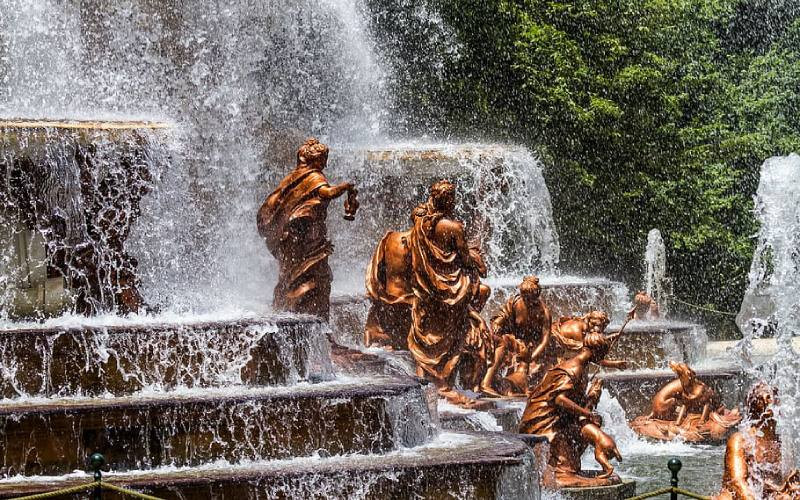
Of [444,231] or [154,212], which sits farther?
[154,212]

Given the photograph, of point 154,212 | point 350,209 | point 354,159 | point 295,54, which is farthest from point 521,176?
point 350,209

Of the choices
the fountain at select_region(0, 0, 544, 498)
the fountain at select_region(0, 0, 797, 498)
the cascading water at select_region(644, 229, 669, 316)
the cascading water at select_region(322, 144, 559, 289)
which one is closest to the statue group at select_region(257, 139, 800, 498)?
the fountain at select_region(0, 0, 797, 498)

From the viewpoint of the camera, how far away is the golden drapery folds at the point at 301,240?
13.0 m

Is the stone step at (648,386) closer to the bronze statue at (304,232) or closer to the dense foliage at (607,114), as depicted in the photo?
the bronze statue at (304,232)

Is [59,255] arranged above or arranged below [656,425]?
above

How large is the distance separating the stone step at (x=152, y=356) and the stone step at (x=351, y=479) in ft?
3.25

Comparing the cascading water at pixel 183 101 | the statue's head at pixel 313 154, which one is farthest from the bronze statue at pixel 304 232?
the cascading water at pixel 183 101

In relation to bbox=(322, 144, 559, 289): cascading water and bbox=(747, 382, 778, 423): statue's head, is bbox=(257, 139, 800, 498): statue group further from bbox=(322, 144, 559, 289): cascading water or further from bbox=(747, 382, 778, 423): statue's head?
bbox=(322, 144, 559, 289): cascading water

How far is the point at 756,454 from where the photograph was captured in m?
8.56

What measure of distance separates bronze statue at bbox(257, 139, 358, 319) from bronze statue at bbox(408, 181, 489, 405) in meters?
0.86

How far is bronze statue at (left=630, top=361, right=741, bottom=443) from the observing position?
14.2 metres

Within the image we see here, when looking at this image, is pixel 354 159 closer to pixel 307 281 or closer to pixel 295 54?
pixel 295 54

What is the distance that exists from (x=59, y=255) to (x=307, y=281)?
211cm

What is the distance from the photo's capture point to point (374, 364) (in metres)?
12.4
